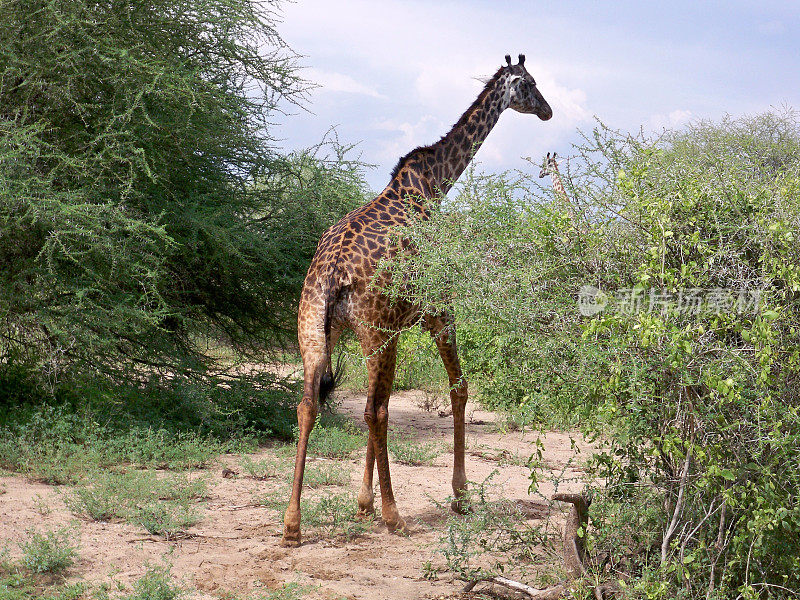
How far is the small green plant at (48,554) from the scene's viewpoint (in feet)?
14.5

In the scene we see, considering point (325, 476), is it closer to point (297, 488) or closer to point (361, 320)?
point (297, 488)

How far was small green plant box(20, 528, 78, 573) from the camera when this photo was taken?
4422mm

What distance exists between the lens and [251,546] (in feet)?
16.7

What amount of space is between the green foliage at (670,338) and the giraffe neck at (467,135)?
2.52m

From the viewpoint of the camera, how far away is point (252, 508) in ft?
19.6

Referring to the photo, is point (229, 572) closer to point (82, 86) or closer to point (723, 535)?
point (723, 535)

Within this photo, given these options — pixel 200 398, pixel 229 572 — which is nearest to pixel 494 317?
pixel 229 572

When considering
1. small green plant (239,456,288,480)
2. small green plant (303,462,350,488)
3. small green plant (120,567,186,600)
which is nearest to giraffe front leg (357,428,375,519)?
small green plant (303,462,350,488)

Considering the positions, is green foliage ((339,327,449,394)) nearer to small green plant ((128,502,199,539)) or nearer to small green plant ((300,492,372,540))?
small green plant ((300,492,372,540))

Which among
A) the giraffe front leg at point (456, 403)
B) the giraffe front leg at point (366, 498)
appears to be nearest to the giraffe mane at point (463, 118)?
the giraffe front leg at point (456, 403)

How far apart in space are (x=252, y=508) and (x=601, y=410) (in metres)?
3.29

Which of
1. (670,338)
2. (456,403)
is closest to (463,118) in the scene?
(456,403)

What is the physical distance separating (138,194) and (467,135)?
3306mm

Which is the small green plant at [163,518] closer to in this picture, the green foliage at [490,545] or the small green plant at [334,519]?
the small green plant at [334,519]
